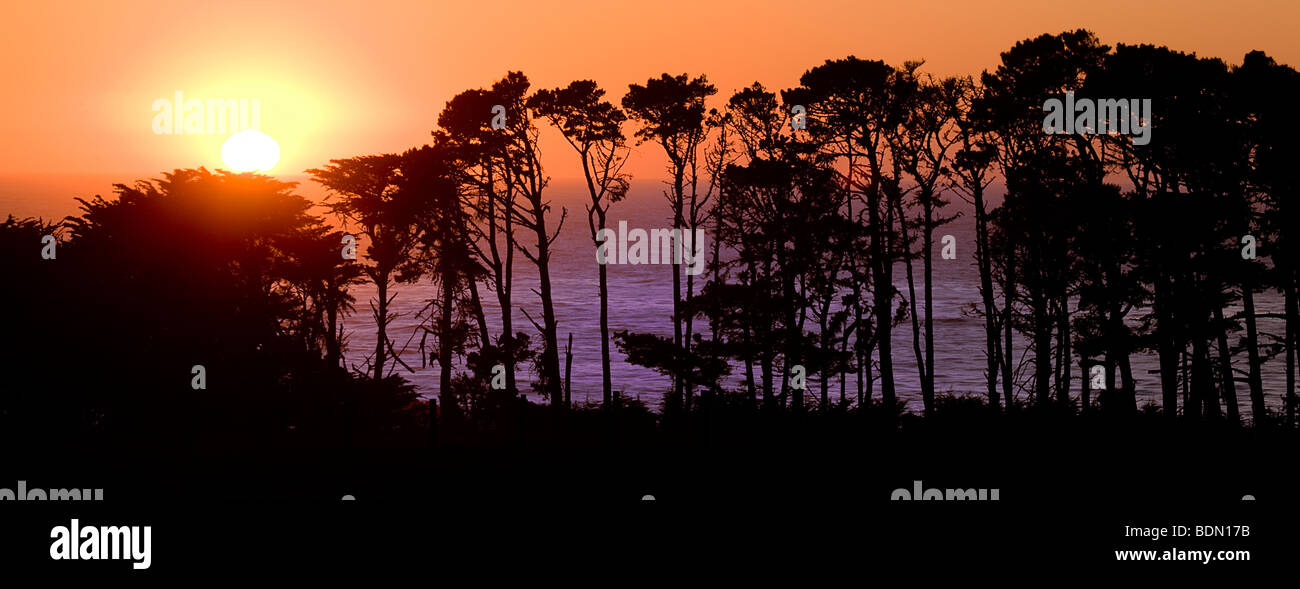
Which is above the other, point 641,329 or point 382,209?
point 382,209

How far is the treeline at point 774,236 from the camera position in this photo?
32.3 meters

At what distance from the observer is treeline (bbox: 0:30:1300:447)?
3234 centimetres

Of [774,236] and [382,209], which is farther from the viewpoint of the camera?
[382,209]

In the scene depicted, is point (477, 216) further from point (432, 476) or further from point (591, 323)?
point (591, 323)

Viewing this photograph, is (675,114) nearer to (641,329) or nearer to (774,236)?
(774,236)

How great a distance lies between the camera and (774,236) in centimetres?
3959

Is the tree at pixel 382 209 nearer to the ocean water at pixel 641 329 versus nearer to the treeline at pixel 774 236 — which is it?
the treeline at pixel 774 236

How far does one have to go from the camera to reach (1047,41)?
1377 inches

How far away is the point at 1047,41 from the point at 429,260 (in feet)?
83.2

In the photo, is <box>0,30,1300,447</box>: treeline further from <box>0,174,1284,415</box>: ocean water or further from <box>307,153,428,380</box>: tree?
<box>0,174,1284,415</box>: ocean water

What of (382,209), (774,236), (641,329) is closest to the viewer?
(774,236)

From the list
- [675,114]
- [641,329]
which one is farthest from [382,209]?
[641,329]

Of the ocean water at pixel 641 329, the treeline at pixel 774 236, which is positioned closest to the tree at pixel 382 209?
the treeline at pixel 774 236
